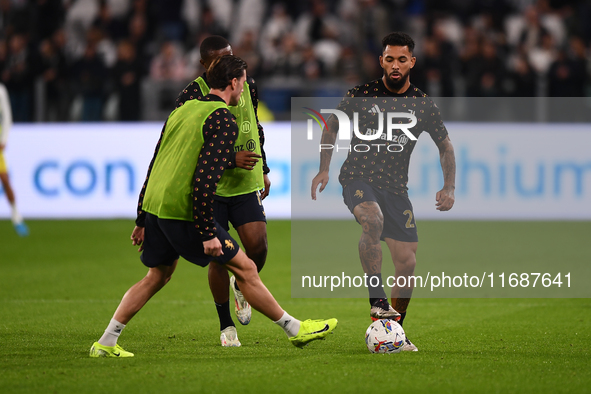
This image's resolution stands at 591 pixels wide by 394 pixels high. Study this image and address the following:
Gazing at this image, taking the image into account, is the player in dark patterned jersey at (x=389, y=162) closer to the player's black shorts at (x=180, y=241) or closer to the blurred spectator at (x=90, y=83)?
the player's black shorts at (x=180, y=241)

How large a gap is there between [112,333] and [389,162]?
2.30 meters

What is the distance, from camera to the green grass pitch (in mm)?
4938

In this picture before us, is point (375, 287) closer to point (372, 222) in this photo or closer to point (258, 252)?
point (372, 222)

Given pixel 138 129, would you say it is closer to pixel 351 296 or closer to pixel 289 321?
pixel 351 296

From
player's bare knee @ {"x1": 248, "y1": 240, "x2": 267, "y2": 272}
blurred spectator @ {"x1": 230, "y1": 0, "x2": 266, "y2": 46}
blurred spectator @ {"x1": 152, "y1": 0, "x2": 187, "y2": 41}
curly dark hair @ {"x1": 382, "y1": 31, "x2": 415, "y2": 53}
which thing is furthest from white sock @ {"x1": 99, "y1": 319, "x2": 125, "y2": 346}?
blurred spectator @ {"x1": 152, "y1": 0, "x2": 187, "y2": 41}

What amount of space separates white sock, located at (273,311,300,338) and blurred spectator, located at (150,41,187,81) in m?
11.5

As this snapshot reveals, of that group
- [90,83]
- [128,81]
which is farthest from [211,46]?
[90,83]

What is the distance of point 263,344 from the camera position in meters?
6.27

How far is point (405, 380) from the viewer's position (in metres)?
5.00

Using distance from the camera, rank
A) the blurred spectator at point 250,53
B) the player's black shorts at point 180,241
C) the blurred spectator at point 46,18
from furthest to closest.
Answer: the blurred spectator at point 46,18 < the blurred spectator at point 250,53 < the player's black shorts at point 180,241

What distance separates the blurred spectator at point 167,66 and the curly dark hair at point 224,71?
1128 centimetres

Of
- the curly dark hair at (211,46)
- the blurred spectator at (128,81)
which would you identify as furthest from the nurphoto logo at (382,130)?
the blurred spectator at (128,81)

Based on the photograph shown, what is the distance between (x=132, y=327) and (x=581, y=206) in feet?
26.1

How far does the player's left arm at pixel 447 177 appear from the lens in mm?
6188
